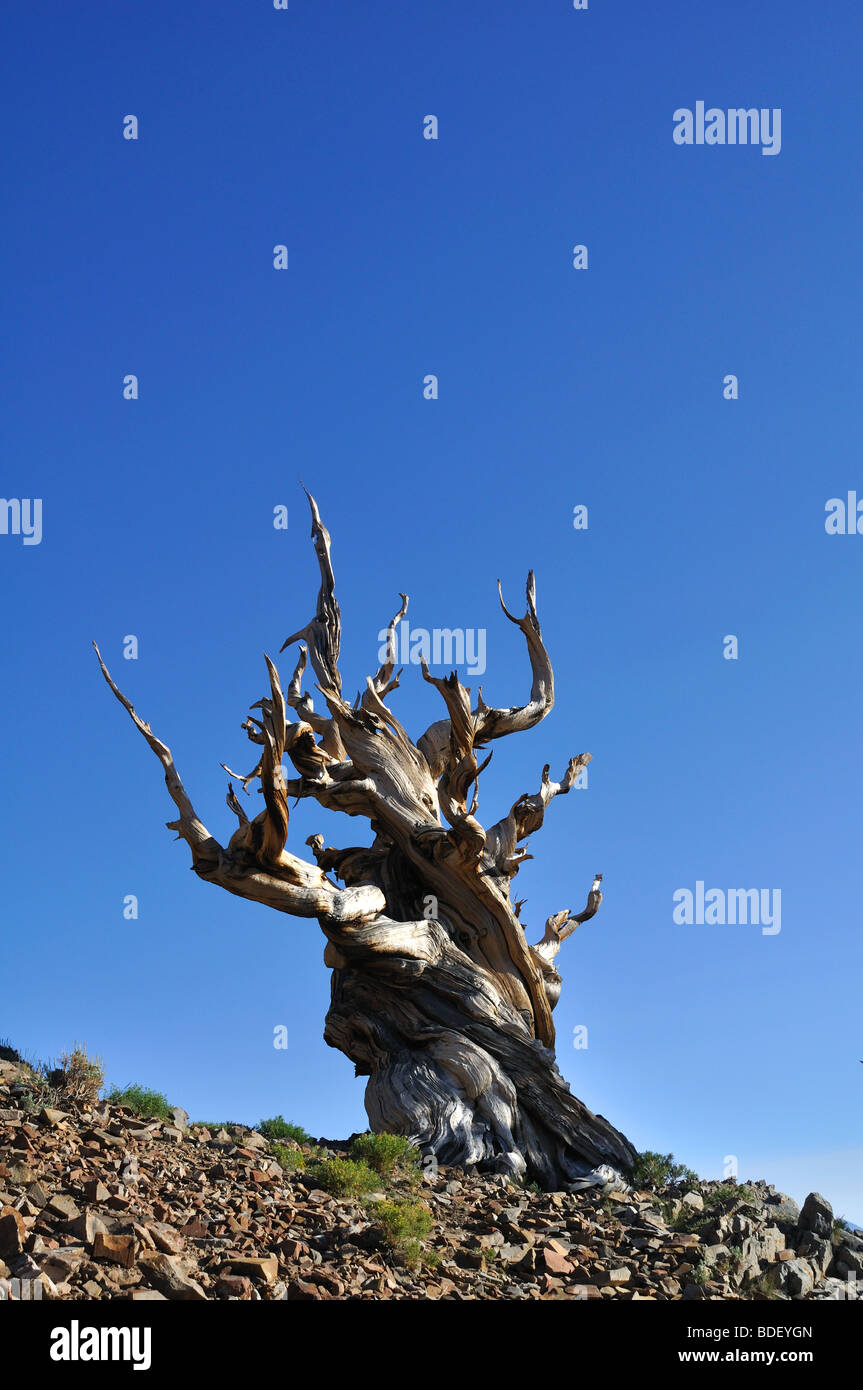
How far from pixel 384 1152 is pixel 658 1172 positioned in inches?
145

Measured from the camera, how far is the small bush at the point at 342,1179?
917cm

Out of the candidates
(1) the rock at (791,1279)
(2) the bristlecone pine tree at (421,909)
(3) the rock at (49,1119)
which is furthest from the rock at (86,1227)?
(1) the rock at (791,1279)

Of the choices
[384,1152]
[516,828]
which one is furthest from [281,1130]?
[516,828]

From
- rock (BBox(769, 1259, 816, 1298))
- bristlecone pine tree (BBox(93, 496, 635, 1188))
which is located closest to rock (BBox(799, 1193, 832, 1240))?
rock (BBox(769, 1259, 816, 1298))

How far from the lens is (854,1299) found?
9.12 meters

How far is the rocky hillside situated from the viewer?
6.41 m

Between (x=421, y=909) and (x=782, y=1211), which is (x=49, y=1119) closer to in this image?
(x=421, y=909)

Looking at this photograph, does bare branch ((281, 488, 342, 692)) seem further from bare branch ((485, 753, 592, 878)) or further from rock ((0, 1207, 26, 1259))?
rock ((0, 1207, 26, 1259))

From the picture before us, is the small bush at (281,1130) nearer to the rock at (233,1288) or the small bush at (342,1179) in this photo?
the small bush at (342,1179)

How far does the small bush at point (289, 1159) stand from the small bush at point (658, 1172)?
172 inches
